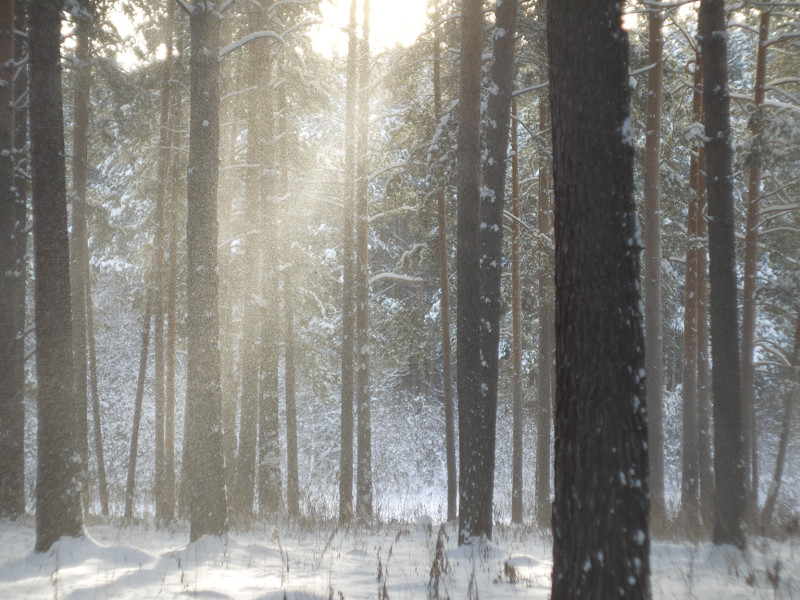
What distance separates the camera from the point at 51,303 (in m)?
6.41

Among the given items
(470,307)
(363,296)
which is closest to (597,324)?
(470,307)

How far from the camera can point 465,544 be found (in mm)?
6969

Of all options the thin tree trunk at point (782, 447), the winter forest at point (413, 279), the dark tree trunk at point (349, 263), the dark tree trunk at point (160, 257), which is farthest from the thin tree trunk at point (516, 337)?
the dark tree trunk at point (160, 257)

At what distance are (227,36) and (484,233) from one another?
9636 mm

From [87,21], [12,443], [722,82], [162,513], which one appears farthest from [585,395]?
[162,513]

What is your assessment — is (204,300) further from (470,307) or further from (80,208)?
(80,208)

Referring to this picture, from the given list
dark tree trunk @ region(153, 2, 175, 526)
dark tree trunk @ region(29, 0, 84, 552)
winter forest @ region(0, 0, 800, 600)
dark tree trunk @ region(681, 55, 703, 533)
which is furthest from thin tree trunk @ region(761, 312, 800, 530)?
dark tree trunk @ region(153, 2, 175, 526)

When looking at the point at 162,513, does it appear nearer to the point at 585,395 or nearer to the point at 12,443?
the point at 12,443

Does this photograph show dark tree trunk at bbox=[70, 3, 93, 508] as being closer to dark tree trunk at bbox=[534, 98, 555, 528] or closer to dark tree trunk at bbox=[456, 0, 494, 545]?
dark tree trunk at bbox=[456, 0, 494, 545]

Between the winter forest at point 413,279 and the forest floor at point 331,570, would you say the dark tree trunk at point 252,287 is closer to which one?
the winter forest at point 413,279

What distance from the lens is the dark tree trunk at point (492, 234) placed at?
7125 mm

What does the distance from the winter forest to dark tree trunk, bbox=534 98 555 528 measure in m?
0.10

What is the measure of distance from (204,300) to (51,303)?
1.70 metres

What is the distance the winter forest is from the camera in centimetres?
332
